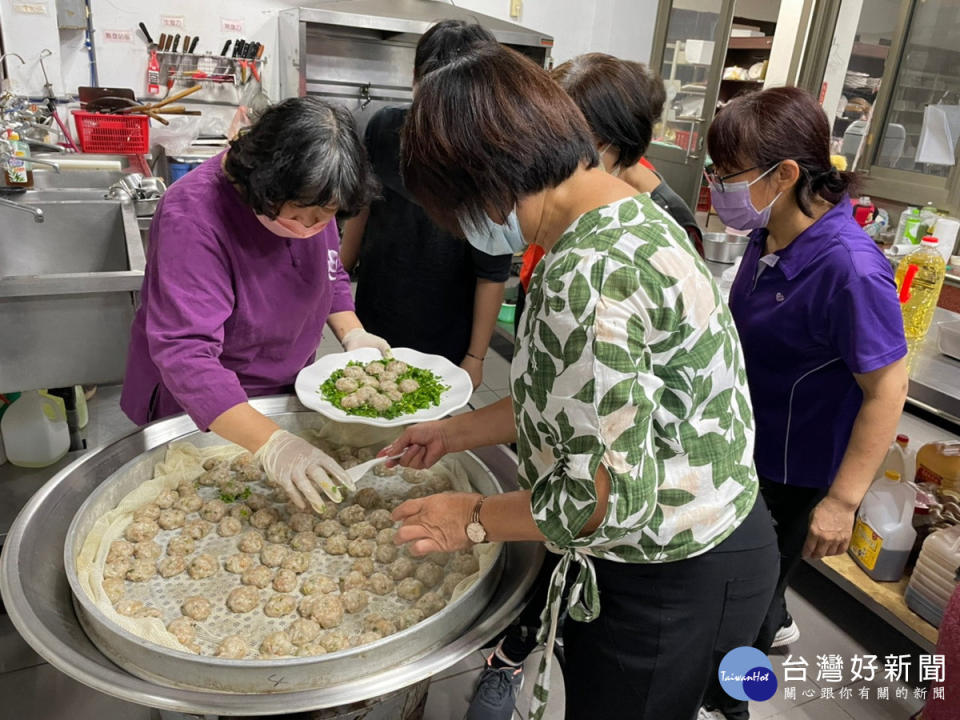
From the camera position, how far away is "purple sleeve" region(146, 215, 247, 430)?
1307 mm

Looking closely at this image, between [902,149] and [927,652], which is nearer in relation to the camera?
[927,652]

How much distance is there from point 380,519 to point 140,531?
0.46 metres

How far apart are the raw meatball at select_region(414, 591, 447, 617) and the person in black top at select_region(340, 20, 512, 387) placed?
1.06m

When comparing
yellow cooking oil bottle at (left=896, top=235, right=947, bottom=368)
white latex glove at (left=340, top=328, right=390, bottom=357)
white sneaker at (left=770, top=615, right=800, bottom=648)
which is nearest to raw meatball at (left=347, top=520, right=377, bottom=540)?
white latex glove at (left=340, top=328, right=390, bottom=357)

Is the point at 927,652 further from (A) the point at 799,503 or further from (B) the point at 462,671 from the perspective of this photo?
(B) the point at 462,671

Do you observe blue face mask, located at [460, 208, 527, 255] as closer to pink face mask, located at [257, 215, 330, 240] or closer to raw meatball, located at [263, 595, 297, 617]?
pink face mask, located at [257, 215, 330, 240]

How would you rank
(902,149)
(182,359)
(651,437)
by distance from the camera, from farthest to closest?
(902,149) → (182,359) → (651,437)

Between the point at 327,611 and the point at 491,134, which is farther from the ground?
the point at 491,134

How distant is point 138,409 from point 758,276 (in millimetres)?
1544

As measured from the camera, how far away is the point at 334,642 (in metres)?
1.15

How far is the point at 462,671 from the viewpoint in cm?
206

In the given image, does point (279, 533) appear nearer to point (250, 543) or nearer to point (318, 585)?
point (250, 543)

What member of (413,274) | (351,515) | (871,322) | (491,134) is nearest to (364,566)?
(351,515)

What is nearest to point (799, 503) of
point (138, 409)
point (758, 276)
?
point (758, 276)
